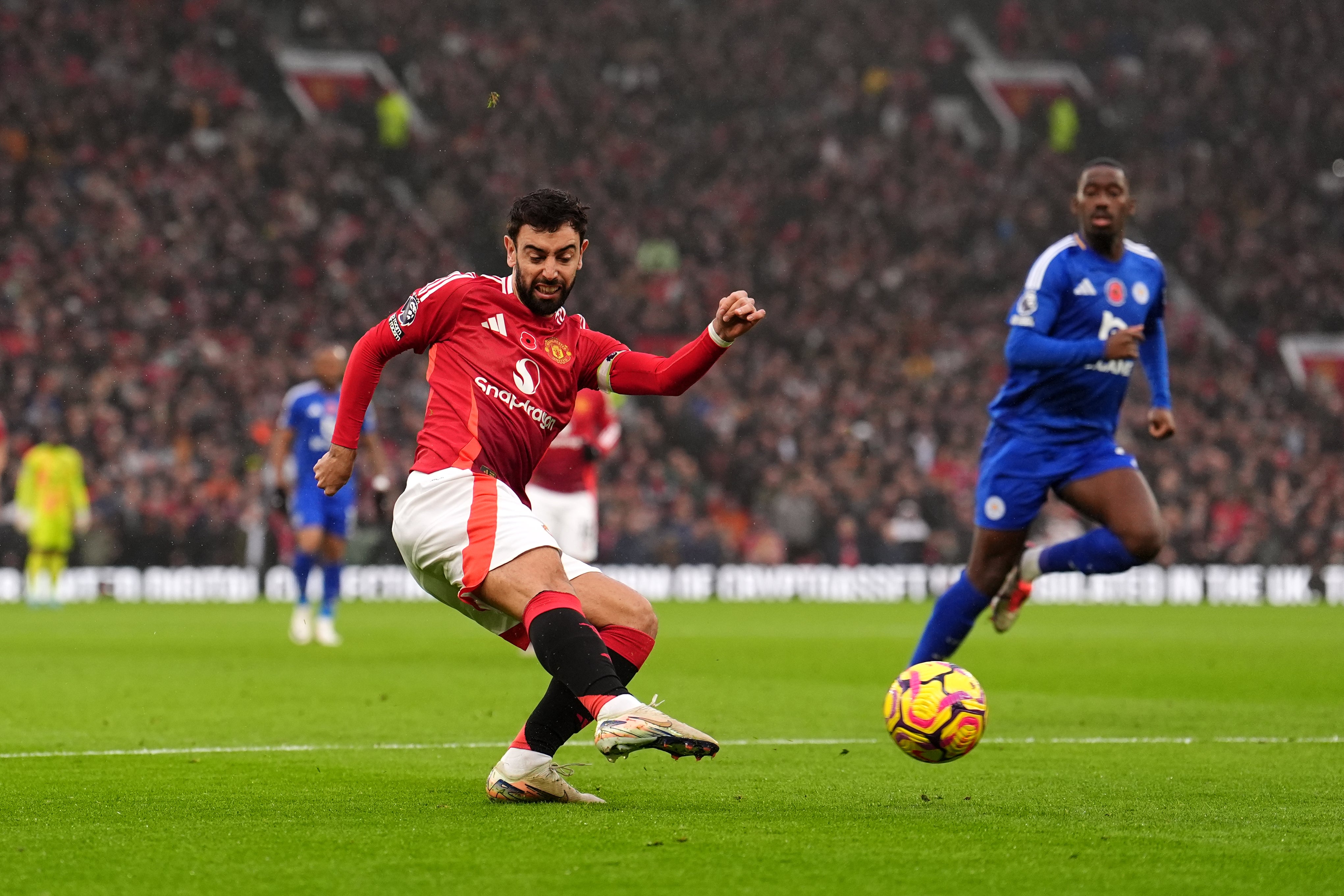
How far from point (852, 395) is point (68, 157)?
501 inches

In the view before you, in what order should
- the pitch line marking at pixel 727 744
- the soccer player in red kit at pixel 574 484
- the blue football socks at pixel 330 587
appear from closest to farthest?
the pitch line marking at pixel 727 744
the soccer player in red kit at pixel 574 484
the blue football socks at pixel 330 587

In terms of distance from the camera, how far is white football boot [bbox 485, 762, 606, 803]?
557 cm

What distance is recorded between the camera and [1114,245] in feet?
26.0

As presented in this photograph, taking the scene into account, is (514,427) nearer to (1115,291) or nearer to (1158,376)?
(1115,291)

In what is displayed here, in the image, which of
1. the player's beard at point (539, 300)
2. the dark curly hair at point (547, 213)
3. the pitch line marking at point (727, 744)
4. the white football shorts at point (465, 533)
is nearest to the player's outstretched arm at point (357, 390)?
the white football shorts at point (465, 533)

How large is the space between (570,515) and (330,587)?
235 cm

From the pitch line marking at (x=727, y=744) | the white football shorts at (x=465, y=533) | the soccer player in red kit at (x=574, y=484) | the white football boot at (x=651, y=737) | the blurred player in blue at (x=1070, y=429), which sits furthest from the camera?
the soccer player in red kit at (x=574, y=484)

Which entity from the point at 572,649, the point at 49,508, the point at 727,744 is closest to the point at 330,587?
the point at 49,508

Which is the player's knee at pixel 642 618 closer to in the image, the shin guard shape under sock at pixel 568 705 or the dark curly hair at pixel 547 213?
the shin guard shape under sock at pixel 568 705

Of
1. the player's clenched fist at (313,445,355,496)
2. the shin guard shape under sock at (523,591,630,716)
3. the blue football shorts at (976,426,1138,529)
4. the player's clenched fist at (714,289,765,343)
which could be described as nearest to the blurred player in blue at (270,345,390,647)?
the blue football shorts at (976,426,1138,529)

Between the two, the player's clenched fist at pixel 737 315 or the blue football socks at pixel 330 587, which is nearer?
the player's clenched fist at pixel 737 315

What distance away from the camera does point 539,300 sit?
5.60 m

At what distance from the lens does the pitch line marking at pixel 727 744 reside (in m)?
7.00

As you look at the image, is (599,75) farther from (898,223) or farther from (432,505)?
(432,505)
